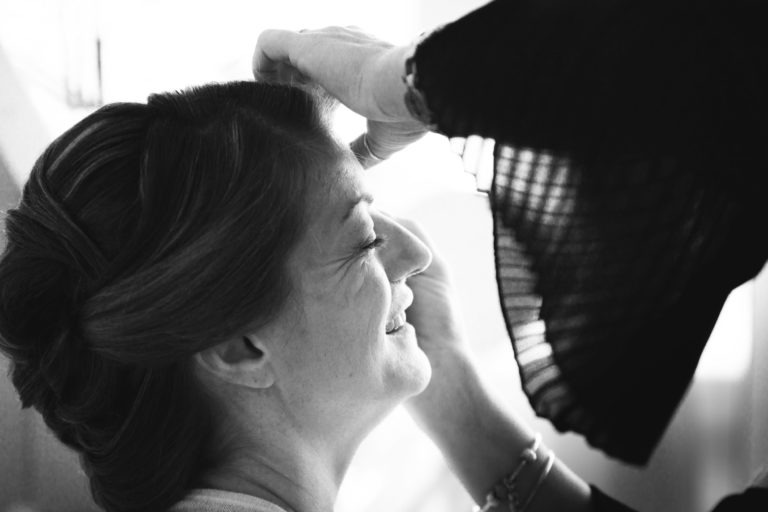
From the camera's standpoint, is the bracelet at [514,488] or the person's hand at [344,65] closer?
the person's hand at [344,65]

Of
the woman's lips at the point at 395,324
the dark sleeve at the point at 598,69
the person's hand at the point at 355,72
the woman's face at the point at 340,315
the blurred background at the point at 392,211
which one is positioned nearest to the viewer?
the dark sleeve at the point at 598,69

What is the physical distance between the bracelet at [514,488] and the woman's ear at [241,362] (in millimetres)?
464

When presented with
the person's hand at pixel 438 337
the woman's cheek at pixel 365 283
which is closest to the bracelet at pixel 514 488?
the person's hand at pixel 438 337

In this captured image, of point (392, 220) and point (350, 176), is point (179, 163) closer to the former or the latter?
point (350, 176)

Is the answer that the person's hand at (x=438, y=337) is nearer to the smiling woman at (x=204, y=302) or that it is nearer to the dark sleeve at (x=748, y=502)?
the smiling woman at (x=204, y=302)

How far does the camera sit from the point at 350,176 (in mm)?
1090

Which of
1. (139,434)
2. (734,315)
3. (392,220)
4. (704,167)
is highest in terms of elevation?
(704,167)

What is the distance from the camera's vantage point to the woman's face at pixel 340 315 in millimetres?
1041

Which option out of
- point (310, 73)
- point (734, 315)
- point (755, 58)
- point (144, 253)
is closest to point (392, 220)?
point (310, 73)

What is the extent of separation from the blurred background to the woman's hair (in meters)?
0.31

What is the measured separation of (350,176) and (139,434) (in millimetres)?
363

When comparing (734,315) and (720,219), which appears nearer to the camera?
(720,219)

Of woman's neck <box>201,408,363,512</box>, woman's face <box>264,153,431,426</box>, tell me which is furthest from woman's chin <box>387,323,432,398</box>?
woman's neck <box>201,408,363,512</box>

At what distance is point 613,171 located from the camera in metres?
0.87
